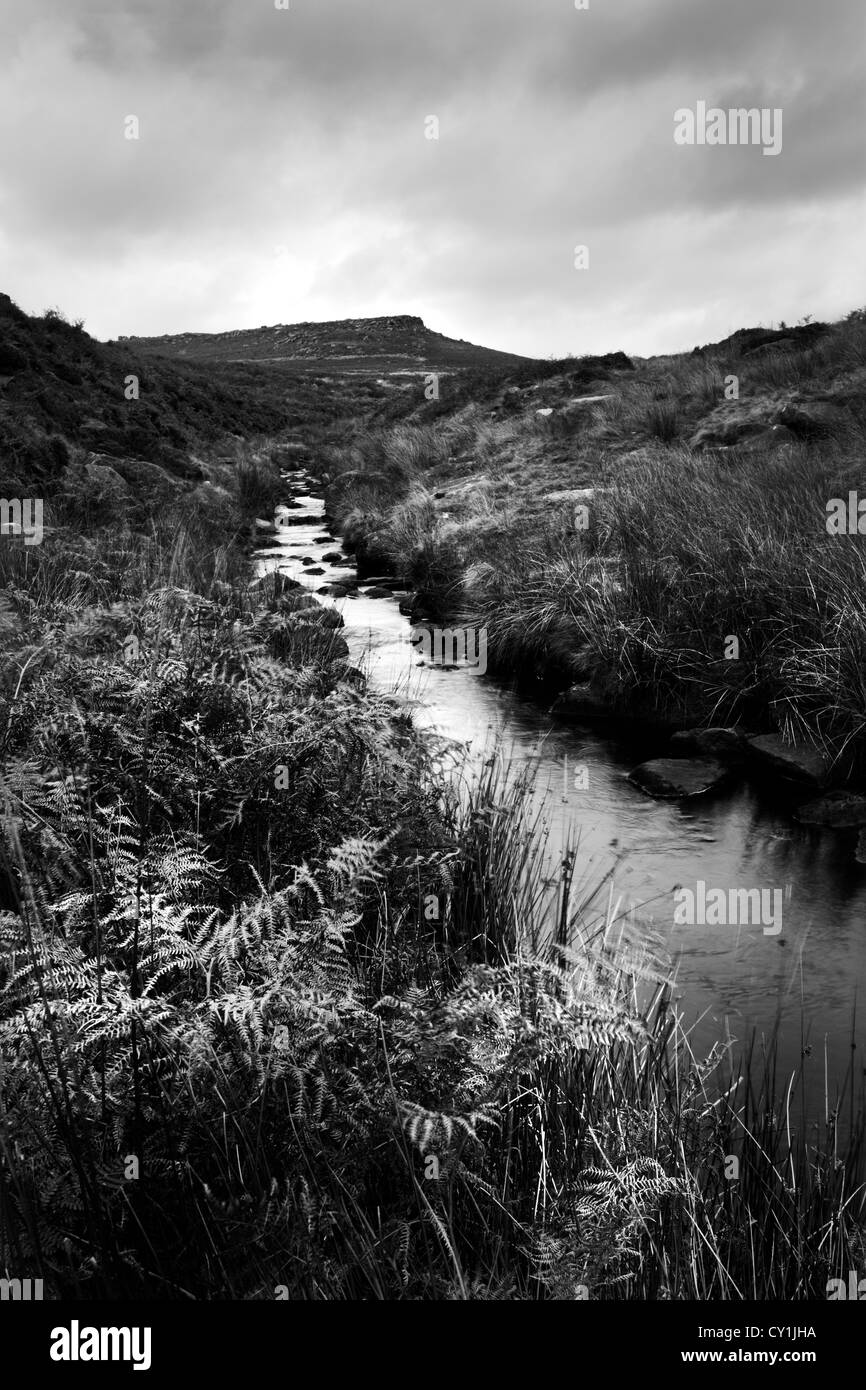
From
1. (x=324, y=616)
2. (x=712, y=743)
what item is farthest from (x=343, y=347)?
(x=712, y=743)

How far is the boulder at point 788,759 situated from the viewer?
19.5 feet

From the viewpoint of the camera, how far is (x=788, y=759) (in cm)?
607

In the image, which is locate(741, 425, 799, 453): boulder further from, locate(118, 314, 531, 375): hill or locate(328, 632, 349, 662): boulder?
locate(118, 314, 531, 375): hill

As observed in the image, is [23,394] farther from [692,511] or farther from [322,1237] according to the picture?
[322,1237]

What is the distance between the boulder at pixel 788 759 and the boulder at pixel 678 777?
11.2 inches

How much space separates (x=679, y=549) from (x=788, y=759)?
2373 millimetres

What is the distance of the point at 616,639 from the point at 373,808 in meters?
4.35

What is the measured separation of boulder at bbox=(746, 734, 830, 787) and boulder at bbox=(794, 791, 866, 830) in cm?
24

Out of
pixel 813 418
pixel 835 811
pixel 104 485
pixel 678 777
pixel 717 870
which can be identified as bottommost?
pixel 717 870

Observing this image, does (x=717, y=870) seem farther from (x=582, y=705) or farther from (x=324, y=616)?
(x=324, y=616)

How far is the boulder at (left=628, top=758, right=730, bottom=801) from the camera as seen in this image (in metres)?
6.06

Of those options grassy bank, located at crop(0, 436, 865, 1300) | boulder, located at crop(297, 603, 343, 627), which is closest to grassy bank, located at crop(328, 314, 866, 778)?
boulder, located at crop(297, 603, 343, 627)

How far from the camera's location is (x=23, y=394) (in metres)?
16.5

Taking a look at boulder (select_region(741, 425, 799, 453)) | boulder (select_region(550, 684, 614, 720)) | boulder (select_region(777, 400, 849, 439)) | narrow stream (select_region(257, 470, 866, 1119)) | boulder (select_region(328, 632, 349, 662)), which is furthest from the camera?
boulder (select_region(777, 400, 849, 439))
